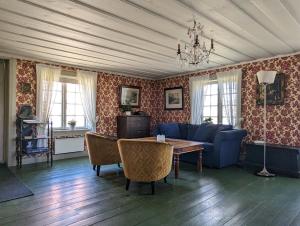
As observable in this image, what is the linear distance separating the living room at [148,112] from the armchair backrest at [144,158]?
0.02m

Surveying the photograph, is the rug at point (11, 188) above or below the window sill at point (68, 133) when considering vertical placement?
below

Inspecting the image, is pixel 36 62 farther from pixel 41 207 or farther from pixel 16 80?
pixel 41 207

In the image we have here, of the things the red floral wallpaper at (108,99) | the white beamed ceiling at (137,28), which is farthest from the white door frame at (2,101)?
the red floral wallpaper at (108,99)

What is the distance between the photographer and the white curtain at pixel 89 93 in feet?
20.5

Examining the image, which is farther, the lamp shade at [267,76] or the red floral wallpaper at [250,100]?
the red floral wallpaper at [250,100]

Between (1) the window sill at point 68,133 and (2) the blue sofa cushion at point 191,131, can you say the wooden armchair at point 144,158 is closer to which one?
(2) the blue sofa cushion at point 191,131

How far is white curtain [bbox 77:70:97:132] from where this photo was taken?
6.26 meters

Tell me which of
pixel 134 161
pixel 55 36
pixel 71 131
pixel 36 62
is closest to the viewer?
pixel 134 161

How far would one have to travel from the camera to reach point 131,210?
286 cm

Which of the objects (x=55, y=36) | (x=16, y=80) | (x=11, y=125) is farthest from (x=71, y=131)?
(x=55, y=36)

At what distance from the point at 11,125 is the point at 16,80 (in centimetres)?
103

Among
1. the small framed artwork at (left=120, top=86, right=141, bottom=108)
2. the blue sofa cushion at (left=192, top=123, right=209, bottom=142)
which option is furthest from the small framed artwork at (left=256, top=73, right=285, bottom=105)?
the small framed artwork at (left=120, top=86, right=141, bottom=108)

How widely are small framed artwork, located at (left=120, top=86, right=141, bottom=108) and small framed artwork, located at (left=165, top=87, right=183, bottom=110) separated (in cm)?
93

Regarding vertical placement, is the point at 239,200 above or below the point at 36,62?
below
